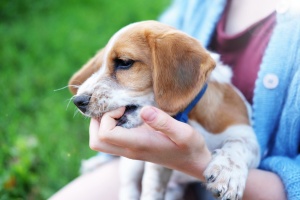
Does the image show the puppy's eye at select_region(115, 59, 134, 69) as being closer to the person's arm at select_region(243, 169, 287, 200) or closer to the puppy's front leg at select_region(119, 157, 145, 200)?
the puppy's front leg at select_region(119, 157, 145, 200)

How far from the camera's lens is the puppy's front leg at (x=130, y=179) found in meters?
2.65

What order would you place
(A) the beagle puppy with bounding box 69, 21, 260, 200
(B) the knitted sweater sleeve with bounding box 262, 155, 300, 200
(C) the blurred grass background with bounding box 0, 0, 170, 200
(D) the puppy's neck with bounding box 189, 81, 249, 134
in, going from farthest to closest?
1. (C) the blurred grass background with bounding box 0, 0, 170, 200
2. (D) the puppy's neck with bounding box 189, 81, 249, 134
3. (B) the knitted sweater sleeve with bounding box 262, 155, 300, 200
4. (A) the beagle puppy with bounding box 69, 21, 260, 200

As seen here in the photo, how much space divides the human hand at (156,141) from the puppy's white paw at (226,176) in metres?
0.08

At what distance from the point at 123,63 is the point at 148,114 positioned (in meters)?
0.48

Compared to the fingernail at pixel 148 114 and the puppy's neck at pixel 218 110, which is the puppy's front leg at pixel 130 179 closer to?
the puppy's neck at pixel 218 110

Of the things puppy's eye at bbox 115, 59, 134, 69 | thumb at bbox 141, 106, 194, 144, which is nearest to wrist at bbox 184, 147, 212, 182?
thumb at bbox 141, 106, 194, 144

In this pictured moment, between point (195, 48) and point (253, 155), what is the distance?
63cm

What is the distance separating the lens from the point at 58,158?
377 cm

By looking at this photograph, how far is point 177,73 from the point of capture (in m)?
2.24

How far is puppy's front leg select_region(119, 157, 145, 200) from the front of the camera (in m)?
2.65

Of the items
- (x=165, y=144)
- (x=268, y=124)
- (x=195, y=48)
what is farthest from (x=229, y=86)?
(x=165, y=144)

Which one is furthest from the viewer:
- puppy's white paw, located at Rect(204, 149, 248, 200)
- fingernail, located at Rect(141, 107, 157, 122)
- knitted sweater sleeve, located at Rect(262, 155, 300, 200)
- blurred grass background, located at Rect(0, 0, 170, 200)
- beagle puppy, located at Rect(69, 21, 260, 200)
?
blurred grass background, located at Rect(0, 0, 170, 200)

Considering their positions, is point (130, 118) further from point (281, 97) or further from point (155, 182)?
point (281, 97)

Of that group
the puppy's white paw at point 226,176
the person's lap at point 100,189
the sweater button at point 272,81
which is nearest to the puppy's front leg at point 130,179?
the person's lap at point 100,189
